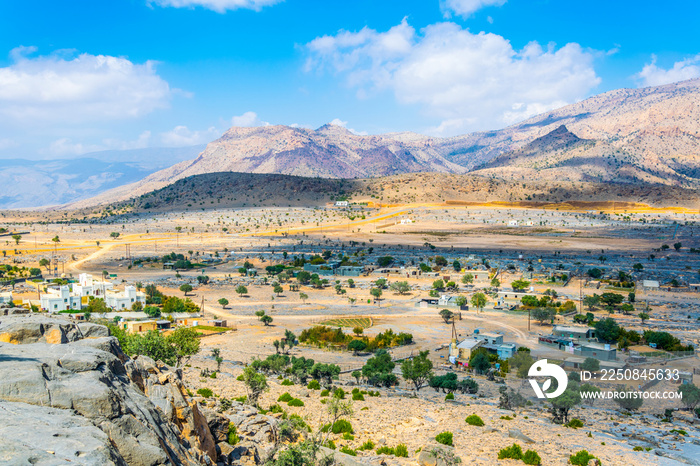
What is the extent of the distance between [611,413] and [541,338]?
43.8ft

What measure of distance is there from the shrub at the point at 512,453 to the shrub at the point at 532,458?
0.70 ft

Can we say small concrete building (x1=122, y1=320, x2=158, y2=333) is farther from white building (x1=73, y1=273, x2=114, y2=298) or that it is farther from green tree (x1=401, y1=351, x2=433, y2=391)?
green tree (x1=401, y1=351, x2=433, y2=391)

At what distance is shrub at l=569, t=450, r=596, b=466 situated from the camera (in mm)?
17438

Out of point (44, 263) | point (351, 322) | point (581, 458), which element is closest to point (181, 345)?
point (581, 458)

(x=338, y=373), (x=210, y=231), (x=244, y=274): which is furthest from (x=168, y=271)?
(x=338, y=373)

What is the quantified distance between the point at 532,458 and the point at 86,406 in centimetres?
1563

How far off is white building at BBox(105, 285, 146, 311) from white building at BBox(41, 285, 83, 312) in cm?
288

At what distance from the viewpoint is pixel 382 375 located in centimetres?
2933

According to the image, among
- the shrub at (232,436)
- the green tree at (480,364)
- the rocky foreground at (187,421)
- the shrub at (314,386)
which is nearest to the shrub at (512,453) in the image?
the rocky foreground at (187,421)

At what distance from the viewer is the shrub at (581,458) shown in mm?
17438

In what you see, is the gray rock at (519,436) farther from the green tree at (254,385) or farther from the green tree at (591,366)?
the green tree at (591,366)

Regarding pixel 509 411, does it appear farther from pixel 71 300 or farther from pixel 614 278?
pixel 614 278

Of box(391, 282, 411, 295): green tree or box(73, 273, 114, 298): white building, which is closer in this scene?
box(73, 273, 114, 298): white building

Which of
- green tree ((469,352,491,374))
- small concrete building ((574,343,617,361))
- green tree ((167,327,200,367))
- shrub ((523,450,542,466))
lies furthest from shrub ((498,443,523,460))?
small concrete building ((574,343,617,361))
